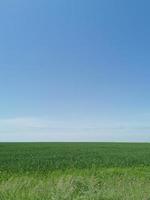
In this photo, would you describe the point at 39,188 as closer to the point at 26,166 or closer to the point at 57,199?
the point at 57,199

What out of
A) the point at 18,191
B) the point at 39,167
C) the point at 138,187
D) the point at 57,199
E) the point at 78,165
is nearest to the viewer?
the point at 57,199

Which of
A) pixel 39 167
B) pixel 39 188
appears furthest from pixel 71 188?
pixel 39 167

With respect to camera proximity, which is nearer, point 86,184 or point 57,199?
point 57,199

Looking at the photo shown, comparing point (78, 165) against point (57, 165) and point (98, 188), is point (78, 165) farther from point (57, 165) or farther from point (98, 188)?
point (98, 188)

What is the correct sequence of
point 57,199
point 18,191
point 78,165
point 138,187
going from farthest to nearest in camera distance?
point 78,165 → point 138,187 → point 18,191 → point 57,199

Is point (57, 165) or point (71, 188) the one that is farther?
point (57, 165)

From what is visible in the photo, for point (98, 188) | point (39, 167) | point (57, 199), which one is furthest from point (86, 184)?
point (39, 167)

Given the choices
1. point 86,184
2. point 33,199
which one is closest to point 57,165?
point 86,184

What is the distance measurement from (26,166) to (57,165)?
6.57ft

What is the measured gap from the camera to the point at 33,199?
33.7 feet

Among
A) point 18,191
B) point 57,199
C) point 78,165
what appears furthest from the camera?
point 78,165

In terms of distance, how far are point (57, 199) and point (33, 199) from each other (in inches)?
26.0

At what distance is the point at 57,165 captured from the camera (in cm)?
2362

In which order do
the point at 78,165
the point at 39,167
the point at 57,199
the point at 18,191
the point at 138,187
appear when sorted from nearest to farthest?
the point at 57,199 < the point at 18,191 < the point at 138,187 < the point at 39,167 < the point at 78,165
